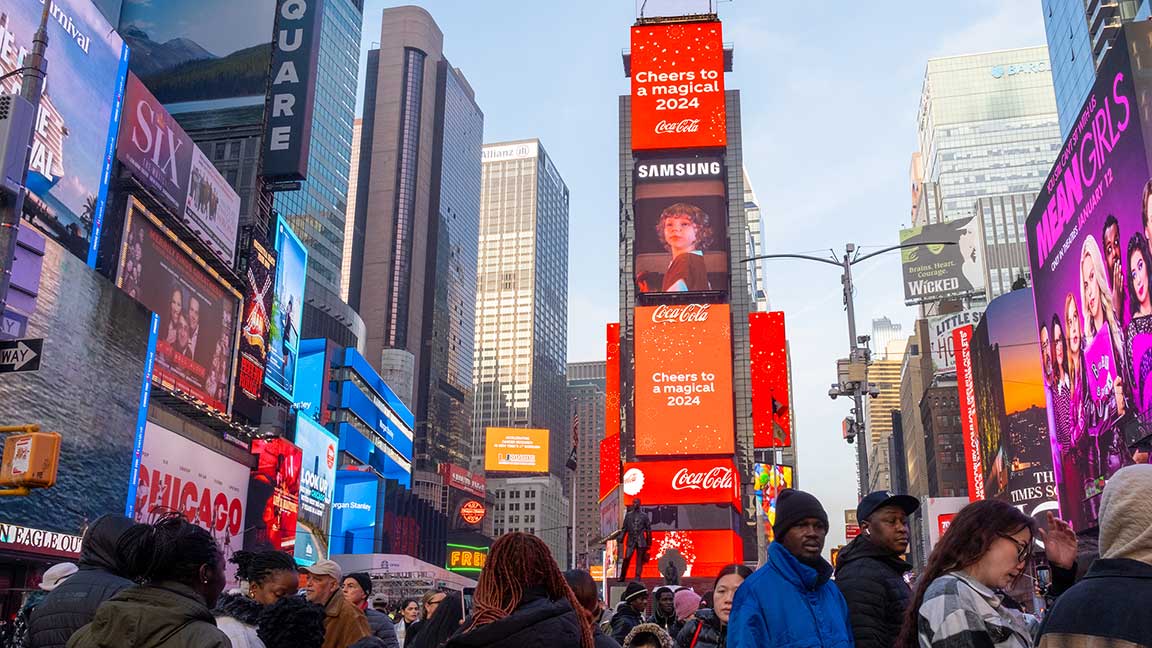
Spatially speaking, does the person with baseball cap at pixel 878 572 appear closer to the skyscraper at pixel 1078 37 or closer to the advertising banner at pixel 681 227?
the advertising banner at pixel 681 227

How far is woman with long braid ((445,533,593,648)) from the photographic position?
399cm

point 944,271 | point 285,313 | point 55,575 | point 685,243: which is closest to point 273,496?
point 285,313

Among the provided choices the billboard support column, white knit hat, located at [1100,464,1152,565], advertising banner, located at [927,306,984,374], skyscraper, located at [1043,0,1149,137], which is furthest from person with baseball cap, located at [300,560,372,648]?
advertising banner, located at [927,306,984,374]

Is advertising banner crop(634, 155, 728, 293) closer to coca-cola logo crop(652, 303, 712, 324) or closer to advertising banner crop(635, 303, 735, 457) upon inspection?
coca-cola logo crop(652, 303, 712, 324)

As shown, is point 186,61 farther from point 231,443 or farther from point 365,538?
point 365,538

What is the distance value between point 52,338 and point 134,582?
92.8 ft

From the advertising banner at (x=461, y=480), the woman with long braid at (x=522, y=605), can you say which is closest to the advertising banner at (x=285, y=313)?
the woman with long braid at (x=522, y=605)

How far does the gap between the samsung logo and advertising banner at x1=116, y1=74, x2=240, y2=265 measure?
21.4 metres

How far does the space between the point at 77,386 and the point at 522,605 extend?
102 ft

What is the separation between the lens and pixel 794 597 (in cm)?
474

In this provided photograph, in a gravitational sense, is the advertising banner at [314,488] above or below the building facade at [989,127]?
below

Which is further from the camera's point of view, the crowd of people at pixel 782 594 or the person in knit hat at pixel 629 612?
the person in knit hat at pixel 629 612

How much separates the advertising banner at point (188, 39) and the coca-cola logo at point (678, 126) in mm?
22880

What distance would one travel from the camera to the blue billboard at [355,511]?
89250 mm
